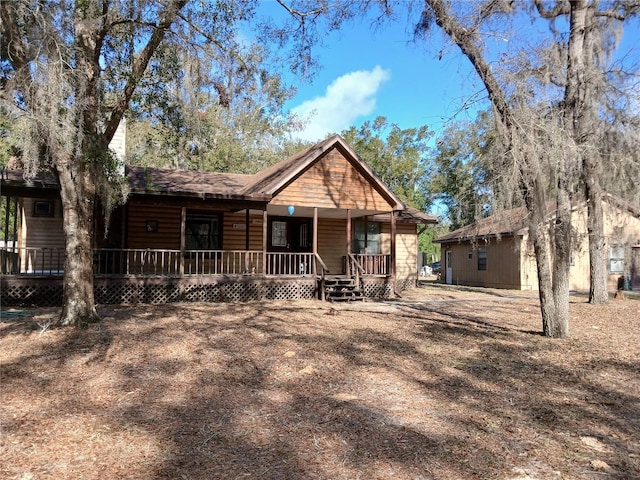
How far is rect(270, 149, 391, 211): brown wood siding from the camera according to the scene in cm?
1537

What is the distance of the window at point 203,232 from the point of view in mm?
16172

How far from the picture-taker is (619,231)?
12891 mm

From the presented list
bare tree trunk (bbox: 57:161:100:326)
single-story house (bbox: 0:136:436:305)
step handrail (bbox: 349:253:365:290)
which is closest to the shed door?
single-story house (bbox: 0:136:436:305)

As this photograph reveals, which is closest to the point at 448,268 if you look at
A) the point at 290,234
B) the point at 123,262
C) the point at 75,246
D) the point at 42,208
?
the point at 290,234

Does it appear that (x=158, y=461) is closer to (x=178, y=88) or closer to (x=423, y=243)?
(x=178, y=88)

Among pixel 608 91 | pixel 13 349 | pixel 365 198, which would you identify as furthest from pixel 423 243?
pixel 13 349

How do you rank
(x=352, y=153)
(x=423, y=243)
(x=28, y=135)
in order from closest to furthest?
(x=28, y=135), (x=352, y=153), (x=423, y=243)

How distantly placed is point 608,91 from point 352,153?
7.86 metres

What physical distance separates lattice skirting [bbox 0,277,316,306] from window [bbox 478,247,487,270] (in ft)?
42.7

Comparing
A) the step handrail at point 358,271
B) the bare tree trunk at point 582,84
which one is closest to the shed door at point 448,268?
the step handrail at point 358,271

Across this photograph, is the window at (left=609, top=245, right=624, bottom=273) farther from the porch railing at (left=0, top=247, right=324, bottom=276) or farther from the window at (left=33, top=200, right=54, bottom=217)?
the window at (left=33, top=200, right=54, bottom=217)

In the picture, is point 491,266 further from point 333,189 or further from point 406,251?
point 333,189

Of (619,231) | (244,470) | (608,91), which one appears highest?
(608,91)

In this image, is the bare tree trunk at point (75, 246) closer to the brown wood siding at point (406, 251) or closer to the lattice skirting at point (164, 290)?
the lattice skirting at point (164, 290)
